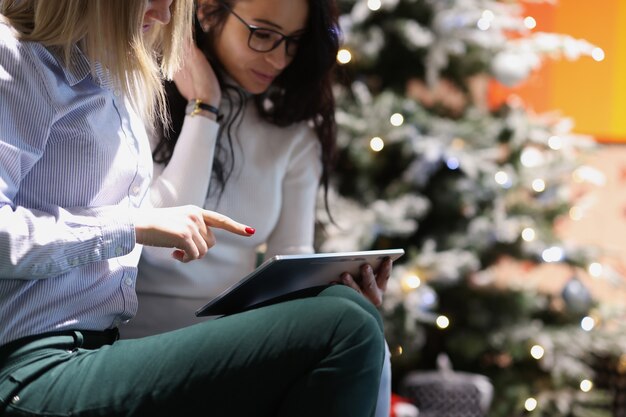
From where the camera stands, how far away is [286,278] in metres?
1.16

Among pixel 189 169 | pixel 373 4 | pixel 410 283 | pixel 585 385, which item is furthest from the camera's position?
pixel 585 385

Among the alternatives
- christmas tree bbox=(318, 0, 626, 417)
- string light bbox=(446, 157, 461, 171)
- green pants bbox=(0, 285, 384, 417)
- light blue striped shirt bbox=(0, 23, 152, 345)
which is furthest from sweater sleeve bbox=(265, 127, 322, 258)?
string light bbox=(446, 157, 461, 171)

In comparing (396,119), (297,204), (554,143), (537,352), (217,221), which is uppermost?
(217,221)

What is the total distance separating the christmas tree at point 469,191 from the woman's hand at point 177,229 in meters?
1.42

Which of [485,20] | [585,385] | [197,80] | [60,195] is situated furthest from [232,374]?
[585,385]

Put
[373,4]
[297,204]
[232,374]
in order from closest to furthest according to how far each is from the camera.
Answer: [232,374]
[297,204]
[373,4]

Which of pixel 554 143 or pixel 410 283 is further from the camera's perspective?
pixel 554 143

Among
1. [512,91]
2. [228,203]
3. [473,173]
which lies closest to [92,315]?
[228,203]

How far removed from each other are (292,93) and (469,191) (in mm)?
1095

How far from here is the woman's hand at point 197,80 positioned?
1520 mm

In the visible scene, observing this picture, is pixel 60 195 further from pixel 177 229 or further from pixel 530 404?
pixel 530 404

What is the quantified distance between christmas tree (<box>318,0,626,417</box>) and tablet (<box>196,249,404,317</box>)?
123 centimetres

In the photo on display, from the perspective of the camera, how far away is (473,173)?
101 inches

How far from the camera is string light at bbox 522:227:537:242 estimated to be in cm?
265
